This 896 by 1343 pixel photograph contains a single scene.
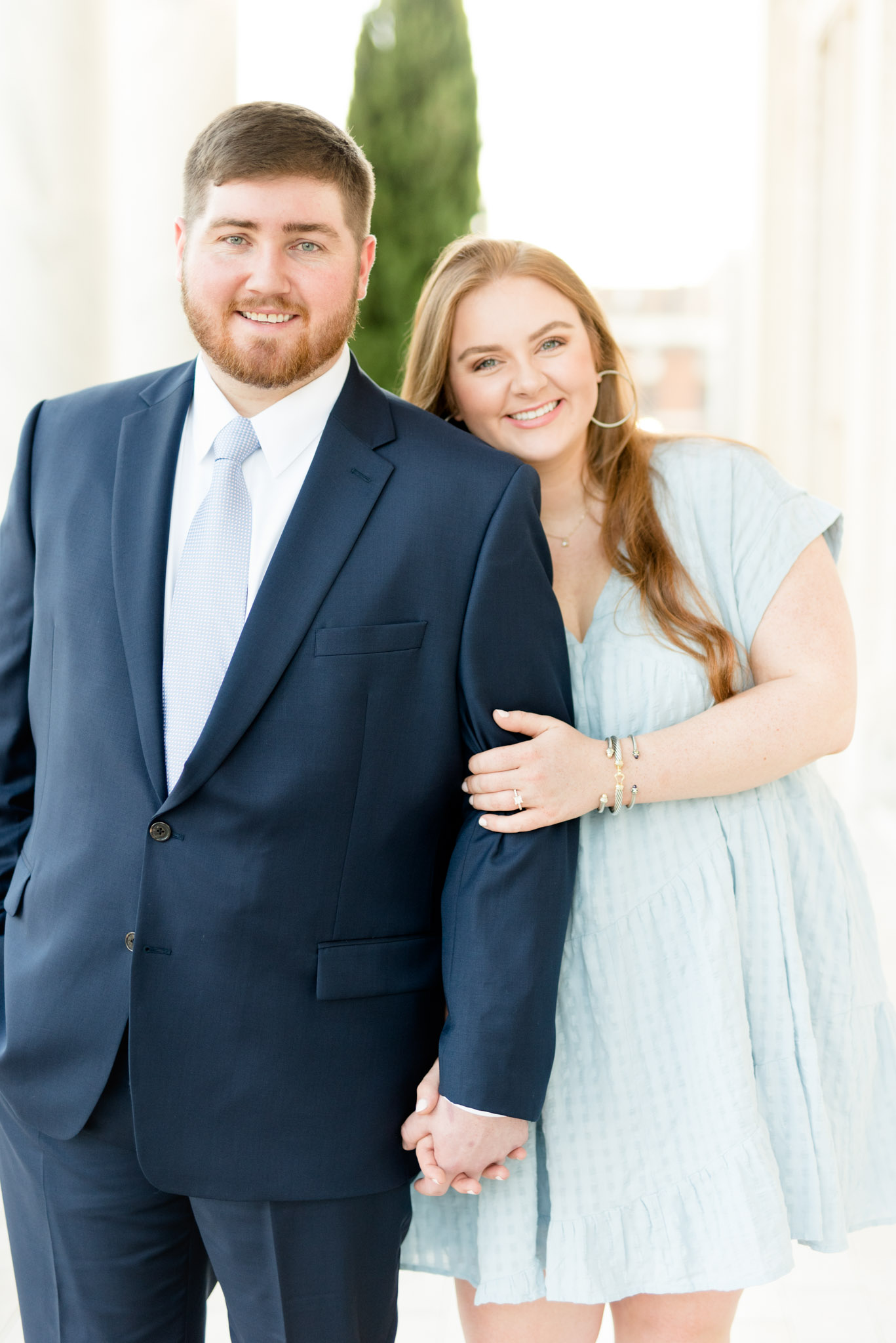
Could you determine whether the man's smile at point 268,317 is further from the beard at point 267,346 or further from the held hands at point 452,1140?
the held hands at point 452,1140

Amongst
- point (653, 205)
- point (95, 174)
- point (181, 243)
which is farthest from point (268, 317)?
point (653, 205)

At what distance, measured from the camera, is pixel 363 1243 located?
4.53ft

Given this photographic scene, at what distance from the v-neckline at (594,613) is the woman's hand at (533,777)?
201mm

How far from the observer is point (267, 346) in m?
1.33

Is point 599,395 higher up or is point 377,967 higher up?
point 599,395

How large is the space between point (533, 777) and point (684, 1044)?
454mm

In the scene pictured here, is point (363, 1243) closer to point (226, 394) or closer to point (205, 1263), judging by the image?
point (205, 1263)

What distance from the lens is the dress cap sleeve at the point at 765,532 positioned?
1577mm

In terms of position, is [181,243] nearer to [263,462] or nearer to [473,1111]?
[263,462]

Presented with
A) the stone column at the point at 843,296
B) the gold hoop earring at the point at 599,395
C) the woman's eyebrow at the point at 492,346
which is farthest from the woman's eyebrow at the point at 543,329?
the stone column at the point at 843,296

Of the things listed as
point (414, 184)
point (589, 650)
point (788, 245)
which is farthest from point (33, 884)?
point (788, 245)

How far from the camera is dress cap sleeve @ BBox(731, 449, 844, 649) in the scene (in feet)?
5.17

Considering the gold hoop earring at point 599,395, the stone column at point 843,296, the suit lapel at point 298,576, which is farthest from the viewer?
the stone column at point 843,296

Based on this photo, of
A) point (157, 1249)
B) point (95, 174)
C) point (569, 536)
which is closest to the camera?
point (157, 1249)
